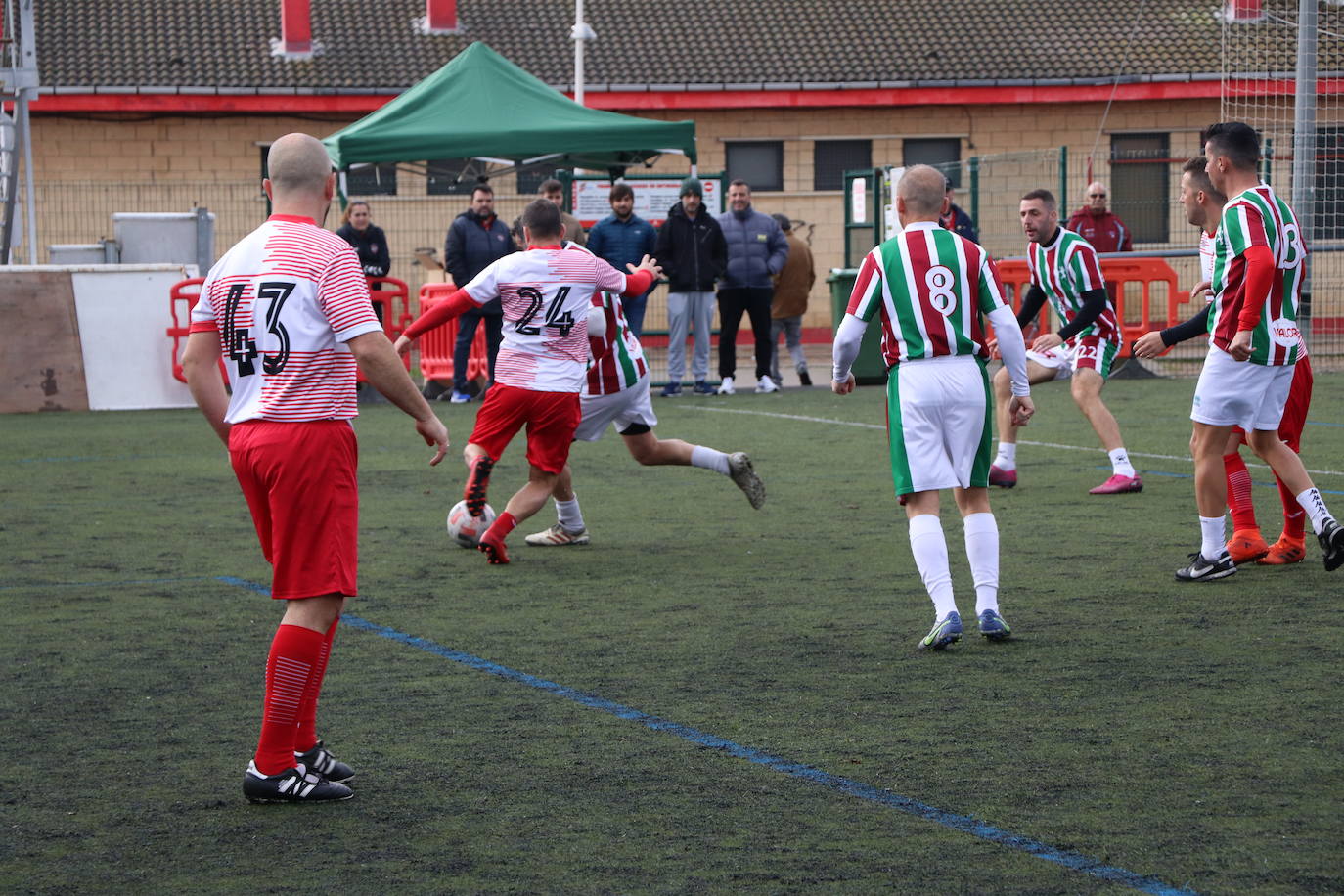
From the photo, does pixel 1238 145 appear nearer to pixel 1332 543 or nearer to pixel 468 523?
pixel 1332 543

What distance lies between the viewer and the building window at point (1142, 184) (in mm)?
28716

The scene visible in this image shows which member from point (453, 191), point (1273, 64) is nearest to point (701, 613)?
point (1273, 64)

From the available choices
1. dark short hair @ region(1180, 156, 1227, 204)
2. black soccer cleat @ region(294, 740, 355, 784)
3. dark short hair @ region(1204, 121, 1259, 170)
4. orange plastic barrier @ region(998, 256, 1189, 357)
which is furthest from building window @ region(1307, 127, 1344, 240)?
black soccer cleat @ region(294, 740, 355, 784)

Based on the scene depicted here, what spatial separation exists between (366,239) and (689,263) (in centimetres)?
341

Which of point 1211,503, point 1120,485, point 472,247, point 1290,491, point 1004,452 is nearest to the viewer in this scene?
point 1211,503

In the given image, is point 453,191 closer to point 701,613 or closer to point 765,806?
point 701,613

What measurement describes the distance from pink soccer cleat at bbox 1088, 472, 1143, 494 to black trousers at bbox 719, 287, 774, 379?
348 inches

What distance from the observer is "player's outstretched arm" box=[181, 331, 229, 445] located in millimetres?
4801

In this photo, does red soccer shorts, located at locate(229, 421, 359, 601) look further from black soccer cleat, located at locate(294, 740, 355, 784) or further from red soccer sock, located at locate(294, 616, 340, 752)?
black soccer cleat, located at locate(294, 740, 355, 784)

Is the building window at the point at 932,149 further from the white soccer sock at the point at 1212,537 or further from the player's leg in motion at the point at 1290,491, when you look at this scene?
the white soccer sock at the point at 1212,537

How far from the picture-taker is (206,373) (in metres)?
4.82

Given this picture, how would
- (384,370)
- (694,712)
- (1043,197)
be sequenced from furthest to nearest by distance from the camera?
(1043,197) < (694,712) < (384,370)

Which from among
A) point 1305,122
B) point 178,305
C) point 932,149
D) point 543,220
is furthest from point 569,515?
point 932,149

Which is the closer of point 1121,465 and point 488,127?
point 1121,465
